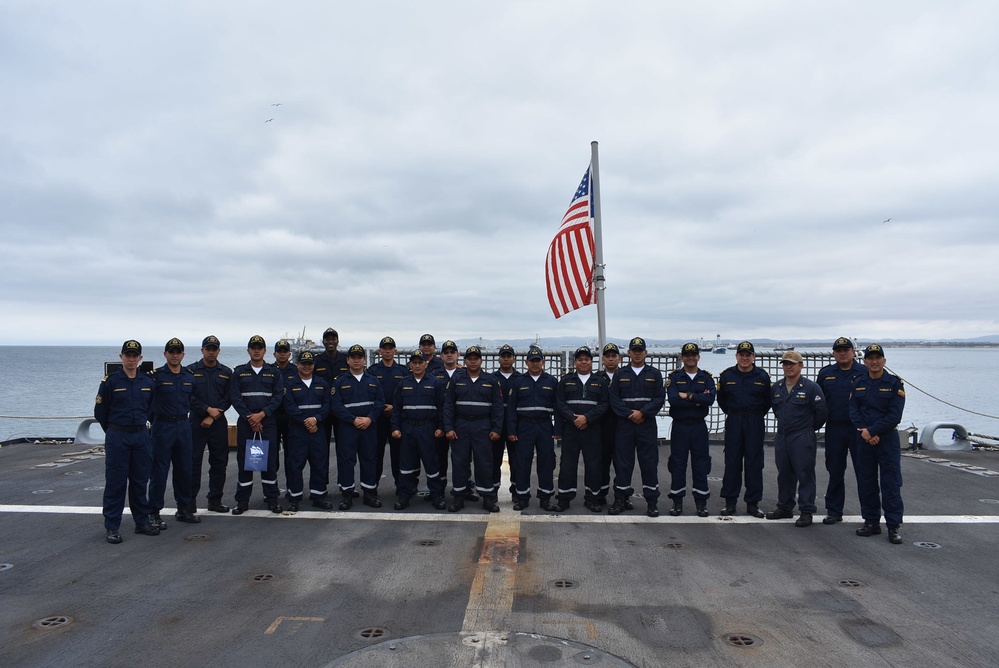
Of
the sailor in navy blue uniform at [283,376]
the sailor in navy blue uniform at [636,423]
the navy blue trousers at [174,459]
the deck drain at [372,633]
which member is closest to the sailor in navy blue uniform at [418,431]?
the sailor in navy blue uniform at [283,376]

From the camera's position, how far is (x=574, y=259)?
9.67 meters

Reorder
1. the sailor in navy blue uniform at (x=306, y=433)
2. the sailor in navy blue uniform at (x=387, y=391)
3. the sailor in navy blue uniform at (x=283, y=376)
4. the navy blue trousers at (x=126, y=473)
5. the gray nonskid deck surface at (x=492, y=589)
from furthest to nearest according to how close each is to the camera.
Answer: the sailor in navy blue uniform at (x=387, y=391)
the sailor in navy blue uniform at (x=283, y=376)
the sailor in navy blue uniform at (x=306, y=433)
the navy blue trousers at (x=126, y=473)
the gray nonskid deck surface at (x=492, y=589)

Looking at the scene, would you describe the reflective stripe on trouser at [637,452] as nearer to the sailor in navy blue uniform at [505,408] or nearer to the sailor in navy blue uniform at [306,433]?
the sailor in navy blue uniform at [505,408]

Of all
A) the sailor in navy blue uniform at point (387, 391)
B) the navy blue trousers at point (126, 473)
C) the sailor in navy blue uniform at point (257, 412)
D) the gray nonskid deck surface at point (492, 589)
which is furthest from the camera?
the sailor in navy blue uniform at point (387, 391)

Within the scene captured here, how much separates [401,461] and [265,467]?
1344mm

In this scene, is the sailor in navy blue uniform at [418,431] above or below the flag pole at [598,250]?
below

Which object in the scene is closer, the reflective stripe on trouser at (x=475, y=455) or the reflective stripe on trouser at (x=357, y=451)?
the reflective stripe on trouser at (x=475, y=455)

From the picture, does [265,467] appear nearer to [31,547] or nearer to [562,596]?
[31,547]

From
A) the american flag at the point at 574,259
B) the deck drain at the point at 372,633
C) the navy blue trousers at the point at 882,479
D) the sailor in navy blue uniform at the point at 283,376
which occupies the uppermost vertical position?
the american flag at the point at 574,259

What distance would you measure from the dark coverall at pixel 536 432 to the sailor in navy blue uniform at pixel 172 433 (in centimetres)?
318

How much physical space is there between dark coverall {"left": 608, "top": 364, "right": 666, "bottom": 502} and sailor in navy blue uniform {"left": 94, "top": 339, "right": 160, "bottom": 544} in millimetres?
4394

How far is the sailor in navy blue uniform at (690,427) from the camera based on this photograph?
6262mm

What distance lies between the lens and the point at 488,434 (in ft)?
21.3

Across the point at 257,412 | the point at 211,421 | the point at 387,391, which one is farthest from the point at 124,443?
the point at 387,391
